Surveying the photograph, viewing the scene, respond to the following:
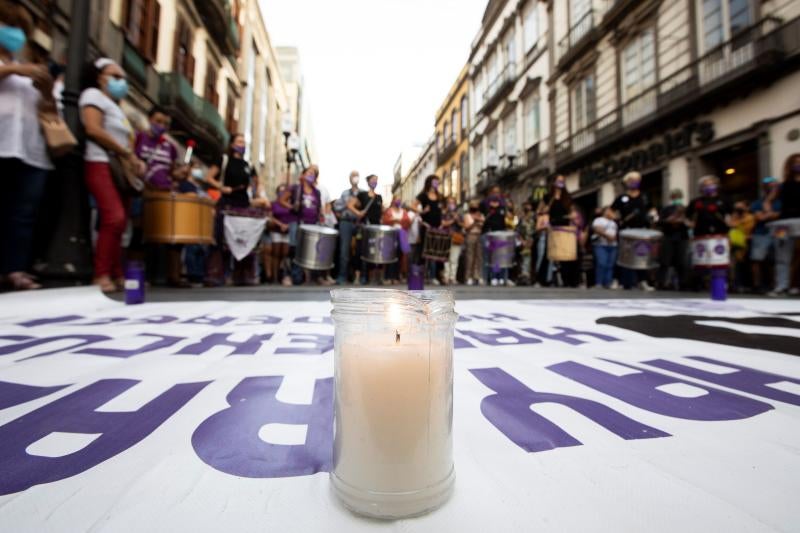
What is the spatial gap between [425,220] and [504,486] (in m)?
6.40

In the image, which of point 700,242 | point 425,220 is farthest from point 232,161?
point 700,242

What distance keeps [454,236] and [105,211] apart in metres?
6.42

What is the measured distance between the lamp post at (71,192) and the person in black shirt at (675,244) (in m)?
7.87

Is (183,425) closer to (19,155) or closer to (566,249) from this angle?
(19,155)

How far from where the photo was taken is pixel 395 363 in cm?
49

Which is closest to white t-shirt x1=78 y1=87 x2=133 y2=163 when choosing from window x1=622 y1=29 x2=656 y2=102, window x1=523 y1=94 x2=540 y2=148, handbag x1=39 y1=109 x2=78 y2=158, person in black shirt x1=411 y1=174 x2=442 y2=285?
handbag x1=39 y1=109 x2=78 y2=158

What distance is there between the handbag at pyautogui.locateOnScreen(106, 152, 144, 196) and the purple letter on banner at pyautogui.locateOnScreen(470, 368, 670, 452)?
3.79 metres

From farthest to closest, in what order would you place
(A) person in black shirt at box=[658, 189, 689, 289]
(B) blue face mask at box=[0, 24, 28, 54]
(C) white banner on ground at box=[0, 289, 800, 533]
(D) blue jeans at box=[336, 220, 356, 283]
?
(A) person in black shirt at box=[658, 189, 689, 289], (D) blue jeans at box=[336, 220, 356, 283], (B) blue face mask at box=[0, 24, 28, 54], (C) white banner on ground at box=[0, 289, 800, 533]

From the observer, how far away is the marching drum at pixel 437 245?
6.73 m

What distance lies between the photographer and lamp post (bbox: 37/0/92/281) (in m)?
3.17

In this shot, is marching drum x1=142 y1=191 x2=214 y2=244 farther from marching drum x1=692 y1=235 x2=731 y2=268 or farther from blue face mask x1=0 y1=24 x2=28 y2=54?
marching drum x1=692 y1=235 x2=731 y2=268

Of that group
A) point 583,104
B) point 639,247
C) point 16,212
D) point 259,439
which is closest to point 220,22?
point 16,212

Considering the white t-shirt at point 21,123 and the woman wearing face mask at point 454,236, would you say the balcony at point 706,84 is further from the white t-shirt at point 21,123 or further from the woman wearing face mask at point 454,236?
the white t-shirt at point 21,123

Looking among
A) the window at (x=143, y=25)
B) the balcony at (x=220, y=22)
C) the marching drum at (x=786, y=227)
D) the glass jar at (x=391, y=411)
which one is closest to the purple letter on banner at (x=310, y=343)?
the glass jar at (x=391, y=411)
